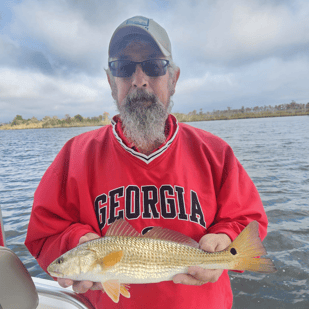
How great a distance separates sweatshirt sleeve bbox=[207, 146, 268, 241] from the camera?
6.61 feet

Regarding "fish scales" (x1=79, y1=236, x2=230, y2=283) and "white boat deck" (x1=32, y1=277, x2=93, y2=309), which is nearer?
"fish scales" (x1=79, y1=236, x2=230, y2=283)

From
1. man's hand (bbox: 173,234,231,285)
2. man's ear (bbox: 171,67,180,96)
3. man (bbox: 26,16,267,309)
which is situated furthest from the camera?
man's ear (bbox: 171,67,180,96)

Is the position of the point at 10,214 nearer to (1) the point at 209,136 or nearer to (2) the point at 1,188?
(2) the point at 1,188

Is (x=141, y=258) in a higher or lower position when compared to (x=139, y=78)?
lower

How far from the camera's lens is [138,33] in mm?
2307

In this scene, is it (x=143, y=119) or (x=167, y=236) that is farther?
(x=143, y=119)

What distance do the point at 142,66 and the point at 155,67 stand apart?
13 centimetres

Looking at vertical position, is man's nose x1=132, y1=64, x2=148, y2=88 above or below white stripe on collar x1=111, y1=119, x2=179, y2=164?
above

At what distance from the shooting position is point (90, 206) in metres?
2.03

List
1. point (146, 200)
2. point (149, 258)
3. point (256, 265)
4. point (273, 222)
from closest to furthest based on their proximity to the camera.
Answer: point (256, 265), point (149, 258), point (146, 200), point (273, 222)

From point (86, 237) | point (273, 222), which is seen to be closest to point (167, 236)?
point (86, 237)

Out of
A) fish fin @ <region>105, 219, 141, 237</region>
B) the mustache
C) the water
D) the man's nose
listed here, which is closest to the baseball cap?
the man's nose

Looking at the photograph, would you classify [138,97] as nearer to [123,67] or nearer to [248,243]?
[123,67]

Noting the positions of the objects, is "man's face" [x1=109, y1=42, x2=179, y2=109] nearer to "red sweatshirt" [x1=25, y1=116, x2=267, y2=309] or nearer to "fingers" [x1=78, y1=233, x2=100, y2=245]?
"red sweatshirt" [x1=25, y1=116, x2=267, y2=309]
